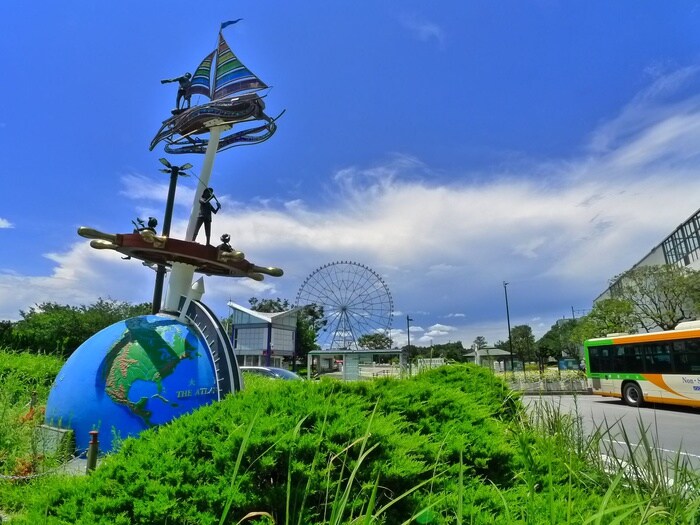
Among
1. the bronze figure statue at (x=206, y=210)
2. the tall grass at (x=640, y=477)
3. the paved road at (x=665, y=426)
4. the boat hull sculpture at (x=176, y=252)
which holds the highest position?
the bronze figure statue at (x=206, y=210)

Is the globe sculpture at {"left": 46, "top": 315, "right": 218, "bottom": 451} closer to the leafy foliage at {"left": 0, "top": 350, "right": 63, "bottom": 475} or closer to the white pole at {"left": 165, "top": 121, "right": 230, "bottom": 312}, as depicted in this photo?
the leafy foliage at {"left": 0, "top": 350, "right": 63, "bottom": 475}

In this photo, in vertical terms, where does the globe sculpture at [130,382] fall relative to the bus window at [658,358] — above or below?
below

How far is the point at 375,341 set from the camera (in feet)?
112

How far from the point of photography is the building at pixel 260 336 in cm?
3722

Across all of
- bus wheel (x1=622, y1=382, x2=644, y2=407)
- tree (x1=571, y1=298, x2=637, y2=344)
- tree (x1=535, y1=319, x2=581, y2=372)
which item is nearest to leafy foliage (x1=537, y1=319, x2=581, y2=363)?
tree (x1=535, y1=319, x2=581, y2=372)

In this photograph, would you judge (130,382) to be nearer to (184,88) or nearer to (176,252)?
(176,252)

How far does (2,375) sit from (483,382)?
10.6m

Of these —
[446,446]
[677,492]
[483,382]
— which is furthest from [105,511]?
[483,382]

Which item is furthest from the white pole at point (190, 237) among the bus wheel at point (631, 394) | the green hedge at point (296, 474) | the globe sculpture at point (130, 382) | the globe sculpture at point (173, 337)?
the bus wheel at point (631, 394)

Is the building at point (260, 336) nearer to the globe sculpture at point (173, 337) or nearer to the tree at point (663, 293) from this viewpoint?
the globe sculpture at point (173, 337)

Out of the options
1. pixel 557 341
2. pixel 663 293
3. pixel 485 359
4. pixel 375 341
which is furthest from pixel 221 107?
pixel 557 341

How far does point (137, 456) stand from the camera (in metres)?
2.68

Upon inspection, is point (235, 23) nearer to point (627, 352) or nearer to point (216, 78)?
point (216, 78)

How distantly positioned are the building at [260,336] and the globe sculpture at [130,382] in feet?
97.3
